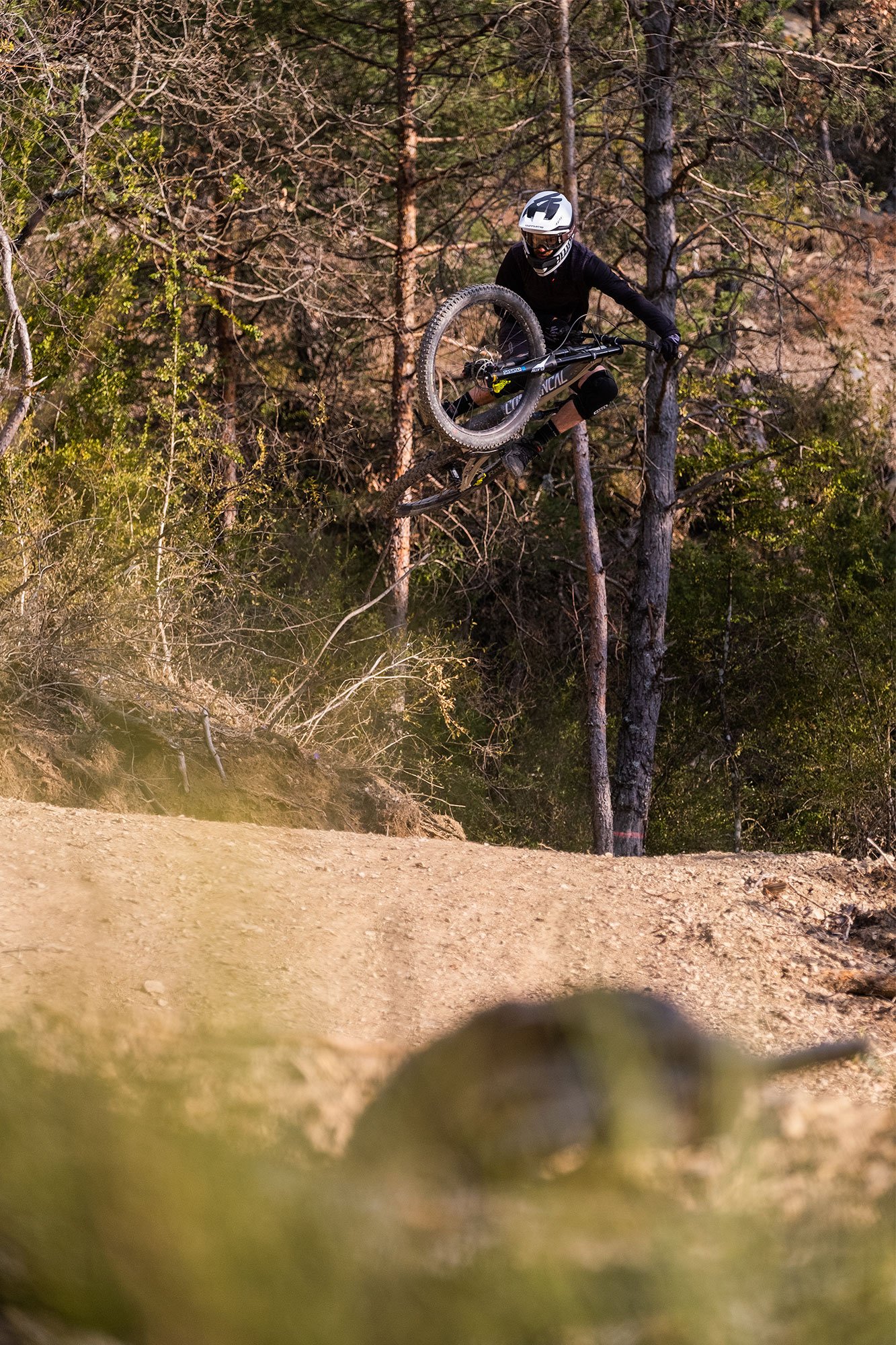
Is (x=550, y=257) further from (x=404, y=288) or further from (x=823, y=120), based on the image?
(x=404, y=288)

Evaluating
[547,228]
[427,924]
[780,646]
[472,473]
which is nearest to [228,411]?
[780,646]

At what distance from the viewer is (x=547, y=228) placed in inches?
258

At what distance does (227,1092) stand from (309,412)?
51.0ft

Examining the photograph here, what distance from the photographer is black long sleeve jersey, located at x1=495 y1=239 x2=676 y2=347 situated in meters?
6.84

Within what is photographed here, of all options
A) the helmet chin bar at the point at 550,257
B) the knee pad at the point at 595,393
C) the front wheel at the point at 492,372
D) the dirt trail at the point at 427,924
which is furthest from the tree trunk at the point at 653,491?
the dirt trail at the point at 427,924

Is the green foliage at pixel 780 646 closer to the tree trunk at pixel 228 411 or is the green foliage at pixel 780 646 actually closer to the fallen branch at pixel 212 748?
the tree trunk at pixel 228 411

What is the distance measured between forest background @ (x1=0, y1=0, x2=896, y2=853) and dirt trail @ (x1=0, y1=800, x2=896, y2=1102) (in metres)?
3.77

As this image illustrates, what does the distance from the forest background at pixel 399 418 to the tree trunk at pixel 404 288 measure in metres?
0.08

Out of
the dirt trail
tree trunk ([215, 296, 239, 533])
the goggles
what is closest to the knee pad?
the goggles

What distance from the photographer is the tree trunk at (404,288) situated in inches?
544

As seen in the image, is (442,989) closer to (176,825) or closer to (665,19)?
(176,825)

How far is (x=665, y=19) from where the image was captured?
12703mm

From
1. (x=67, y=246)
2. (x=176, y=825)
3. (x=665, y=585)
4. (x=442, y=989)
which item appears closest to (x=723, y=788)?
(x=665, y=585)

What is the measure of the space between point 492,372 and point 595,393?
70 cm
